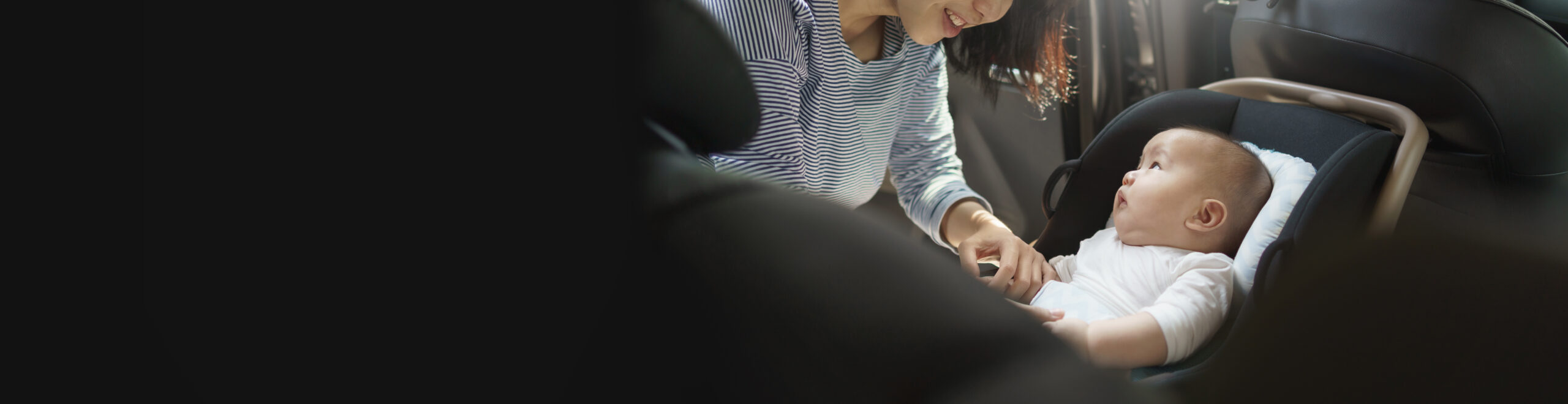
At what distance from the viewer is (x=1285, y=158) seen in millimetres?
720

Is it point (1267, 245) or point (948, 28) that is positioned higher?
point (948, 28)

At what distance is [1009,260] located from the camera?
668mm

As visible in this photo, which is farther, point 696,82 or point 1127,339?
point 1127,339

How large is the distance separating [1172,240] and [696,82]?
600 mm

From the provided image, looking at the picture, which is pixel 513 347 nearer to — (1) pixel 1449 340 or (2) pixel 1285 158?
(1) pixel 1449 340

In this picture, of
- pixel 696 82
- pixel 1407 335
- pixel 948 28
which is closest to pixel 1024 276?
pixel 948 28

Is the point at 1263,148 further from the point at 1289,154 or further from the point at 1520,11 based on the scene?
the point at 1520,11

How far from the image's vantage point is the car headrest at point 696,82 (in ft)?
0.68

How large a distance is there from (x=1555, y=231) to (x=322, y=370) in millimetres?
896

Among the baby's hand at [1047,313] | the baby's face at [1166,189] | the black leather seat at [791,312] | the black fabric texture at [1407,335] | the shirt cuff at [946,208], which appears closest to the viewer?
the black leather seat at [791,312]

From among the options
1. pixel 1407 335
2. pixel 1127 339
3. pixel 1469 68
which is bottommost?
pixel 1127 339

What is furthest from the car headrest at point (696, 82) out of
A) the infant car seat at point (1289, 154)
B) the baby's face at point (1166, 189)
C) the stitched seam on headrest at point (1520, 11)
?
the stitched seam on headrest at point (1520, 11)

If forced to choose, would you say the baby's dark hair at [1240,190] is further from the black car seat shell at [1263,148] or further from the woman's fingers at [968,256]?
the woman's fingers at [968,256]

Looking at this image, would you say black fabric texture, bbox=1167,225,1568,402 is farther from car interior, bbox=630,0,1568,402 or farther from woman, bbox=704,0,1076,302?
woman, bbox=704,0,1076,302
